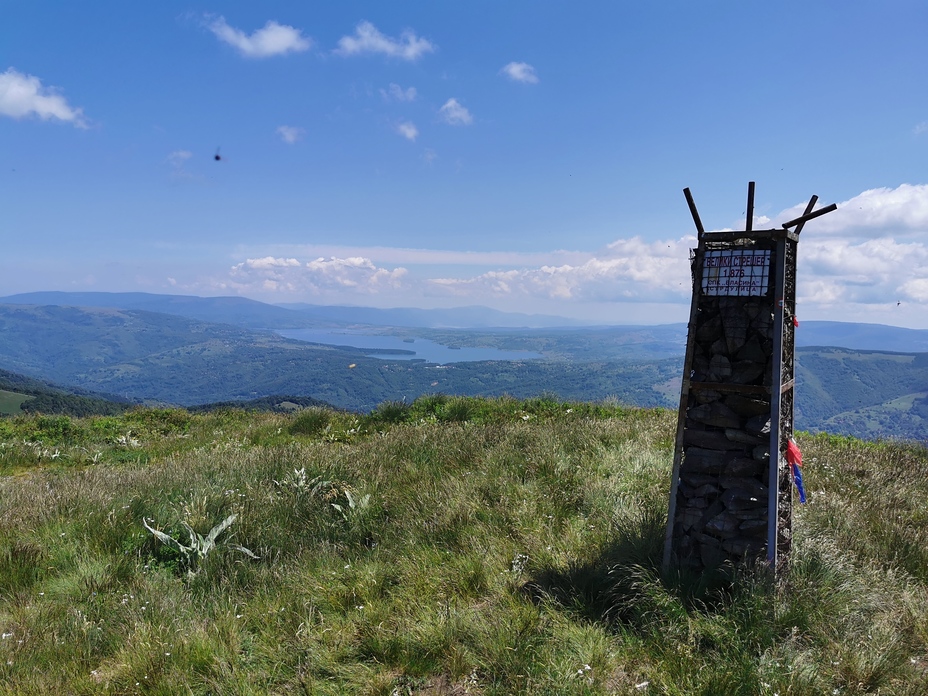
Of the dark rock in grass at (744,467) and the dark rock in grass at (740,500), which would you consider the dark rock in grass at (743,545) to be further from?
the dark rock in grass at (744,467)

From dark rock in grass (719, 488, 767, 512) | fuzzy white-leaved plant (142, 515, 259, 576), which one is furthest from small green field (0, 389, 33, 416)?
dark rock in grass (719, 488, 767, 512)

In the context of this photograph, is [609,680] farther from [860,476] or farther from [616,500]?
[860,476]

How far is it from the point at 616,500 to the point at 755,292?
280cm

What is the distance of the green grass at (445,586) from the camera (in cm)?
308

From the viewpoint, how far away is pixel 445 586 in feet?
13.5

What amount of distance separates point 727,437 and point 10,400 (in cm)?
11033

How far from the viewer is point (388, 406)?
1327 cm

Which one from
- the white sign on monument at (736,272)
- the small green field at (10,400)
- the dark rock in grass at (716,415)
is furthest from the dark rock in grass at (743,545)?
the small green field at (10,400)

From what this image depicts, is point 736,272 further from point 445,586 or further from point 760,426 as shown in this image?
point 445,586

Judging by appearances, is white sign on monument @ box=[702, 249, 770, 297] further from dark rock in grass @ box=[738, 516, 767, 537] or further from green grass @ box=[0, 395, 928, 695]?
green grass @ box=[0, 395, 928, 695]

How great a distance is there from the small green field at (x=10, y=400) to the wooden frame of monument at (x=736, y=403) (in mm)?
94898

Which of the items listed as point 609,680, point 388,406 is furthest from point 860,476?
point 388,406

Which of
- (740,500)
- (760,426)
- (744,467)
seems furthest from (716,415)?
(740,500)

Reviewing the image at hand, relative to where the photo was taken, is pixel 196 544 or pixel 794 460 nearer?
pixel 794 460
